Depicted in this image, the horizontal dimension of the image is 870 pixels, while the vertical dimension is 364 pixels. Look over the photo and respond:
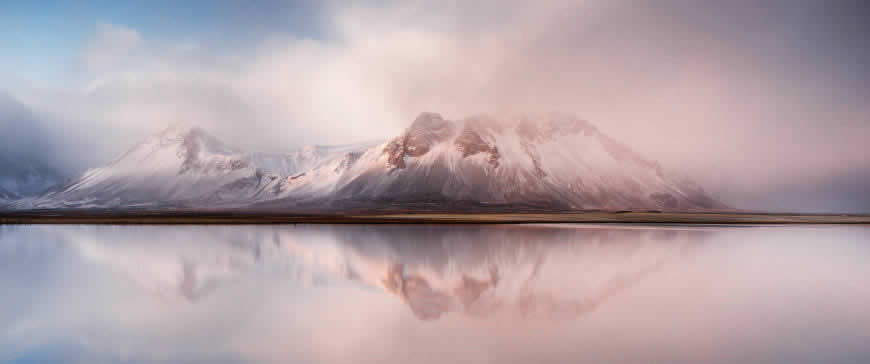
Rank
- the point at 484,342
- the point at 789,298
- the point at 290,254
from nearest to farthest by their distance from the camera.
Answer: the point at 484,342
the point at 789,298
the point at 290,254

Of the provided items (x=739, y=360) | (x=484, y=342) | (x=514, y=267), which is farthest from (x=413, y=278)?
(x=739, y=360)

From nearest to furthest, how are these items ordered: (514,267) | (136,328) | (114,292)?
(136,328) → (114,292) → (514,267)

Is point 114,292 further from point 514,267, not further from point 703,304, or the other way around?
point 703,304

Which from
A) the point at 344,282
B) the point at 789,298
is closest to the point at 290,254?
the point at 344,282

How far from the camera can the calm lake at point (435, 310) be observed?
1241 centimetres

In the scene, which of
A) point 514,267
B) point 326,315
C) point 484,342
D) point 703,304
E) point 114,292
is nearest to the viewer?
point 484,342

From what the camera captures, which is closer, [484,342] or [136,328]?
[484,342]

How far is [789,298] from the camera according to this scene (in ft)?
63.2

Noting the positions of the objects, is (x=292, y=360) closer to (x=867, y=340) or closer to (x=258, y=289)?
(x=258, y=289)

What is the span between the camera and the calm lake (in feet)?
40.7

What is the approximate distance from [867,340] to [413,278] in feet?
50.0

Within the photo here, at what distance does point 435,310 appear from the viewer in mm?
16828

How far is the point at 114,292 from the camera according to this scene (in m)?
20.8

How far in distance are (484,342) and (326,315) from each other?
218 inches
